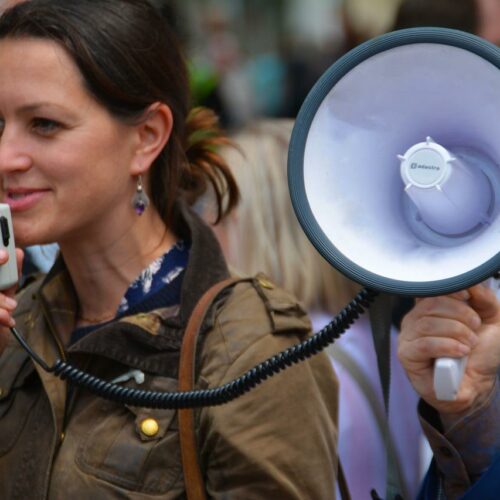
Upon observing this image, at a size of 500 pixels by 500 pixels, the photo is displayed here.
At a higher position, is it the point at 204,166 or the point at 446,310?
the point at 204,166

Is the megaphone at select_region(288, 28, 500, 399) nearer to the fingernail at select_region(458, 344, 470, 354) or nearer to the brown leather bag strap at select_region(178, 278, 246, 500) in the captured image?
the fingernail at select_region(458, 344, 470, 354)

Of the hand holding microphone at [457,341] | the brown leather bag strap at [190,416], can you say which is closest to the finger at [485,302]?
the hand holding microphone at [457,341]

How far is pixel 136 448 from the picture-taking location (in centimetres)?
233

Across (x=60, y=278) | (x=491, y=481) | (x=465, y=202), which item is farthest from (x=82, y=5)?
(x=491, y=481)

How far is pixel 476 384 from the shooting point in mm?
1984

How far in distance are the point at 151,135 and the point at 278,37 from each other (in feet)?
34.6

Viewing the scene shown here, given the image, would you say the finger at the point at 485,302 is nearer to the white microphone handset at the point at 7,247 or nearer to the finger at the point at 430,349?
the finger at the point at 430,349

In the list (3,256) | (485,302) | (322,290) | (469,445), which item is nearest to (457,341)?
(485,302)

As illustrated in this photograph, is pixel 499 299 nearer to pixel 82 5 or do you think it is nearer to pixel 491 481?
pixel 491 481

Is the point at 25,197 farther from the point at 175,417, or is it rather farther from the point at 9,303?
the point at 175,417

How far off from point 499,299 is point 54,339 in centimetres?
101

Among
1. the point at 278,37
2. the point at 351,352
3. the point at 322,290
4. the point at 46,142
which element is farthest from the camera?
the point at 278,37

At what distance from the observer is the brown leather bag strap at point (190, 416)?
2270 mm

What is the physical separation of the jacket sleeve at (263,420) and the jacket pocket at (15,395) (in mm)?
423
